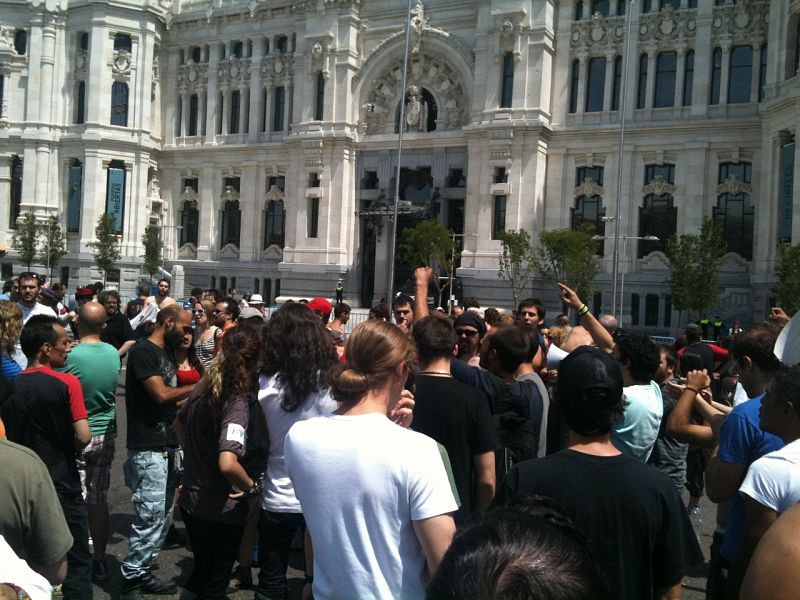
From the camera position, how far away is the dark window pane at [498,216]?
3809 cm

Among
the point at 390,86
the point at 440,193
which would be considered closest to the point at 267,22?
the point at 390,86

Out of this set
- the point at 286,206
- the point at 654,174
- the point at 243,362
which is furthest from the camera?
the point at 286,206

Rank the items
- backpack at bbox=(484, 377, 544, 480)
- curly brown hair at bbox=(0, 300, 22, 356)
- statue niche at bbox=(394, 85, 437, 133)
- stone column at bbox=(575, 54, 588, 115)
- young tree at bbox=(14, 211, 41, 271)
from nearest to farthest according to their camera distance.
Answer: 1. backpack at bbox=(484, 377, 544, 480)
2. curly brown hair at bbox=(0, 300, 22, 356)
3. stone column at bbox=(575, 54, 588, 115)
4. statue niche at bbox=(394, 85, 437, 133)
5. young tree at bbox=(14, 211, 41, 271)

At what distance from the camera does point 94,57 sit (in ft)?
147

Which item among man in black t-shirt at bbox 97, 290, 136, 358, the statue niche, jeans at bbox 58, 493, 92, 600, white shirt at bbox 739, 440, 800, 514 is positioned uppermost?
the statue niche

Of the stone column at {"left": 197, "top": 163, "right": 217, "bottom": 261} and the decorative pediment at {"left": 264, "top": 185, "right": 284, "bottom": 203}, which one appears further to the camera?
the stone column at {"left": 197, "top": 163, "right": 217, "bottom": 261}

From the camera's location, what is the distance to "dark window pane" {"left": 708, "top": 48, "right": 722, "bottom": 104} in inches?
1393

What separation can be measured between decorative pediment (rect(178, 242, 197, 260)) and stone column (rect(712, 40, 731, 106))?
2980 cm

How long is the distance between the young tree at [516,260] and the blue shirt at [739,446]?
30.1 m

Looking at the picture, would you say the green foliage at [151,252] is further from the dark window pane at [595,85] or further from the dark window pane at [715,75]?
the dark window pane at [715,75]

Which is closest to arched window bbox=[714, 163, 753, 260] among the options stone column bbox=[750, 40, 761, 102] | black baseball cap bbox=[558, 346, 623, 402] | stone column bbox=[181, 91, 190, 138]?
stone column bbox=[750, 40, 761, 102]

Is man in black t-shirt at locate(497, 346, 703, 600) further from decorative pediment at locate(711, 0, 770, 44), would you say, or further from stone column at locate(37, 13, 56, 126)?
stone column at locate(37, 13, 56, 126)

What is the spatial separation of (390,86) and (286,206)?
874cm

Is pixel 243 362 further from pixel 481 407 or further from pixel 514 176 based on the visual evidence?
pixel 514 176
